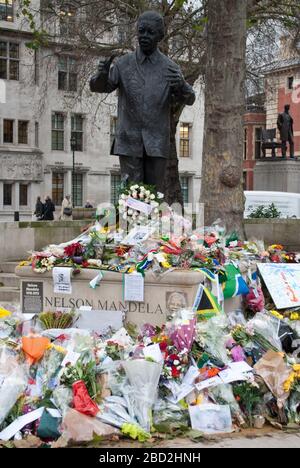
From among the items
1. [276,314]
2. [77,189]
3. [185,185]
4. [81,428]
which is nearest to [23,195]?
[77,189]

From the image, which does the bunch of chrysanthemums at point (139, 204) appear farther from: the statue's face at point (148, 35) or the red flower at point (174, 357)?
the red flower at point (174, 357)

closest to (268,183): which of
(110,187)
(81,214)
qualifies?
(81,214)

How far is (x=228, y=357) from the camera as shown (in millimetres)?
6406

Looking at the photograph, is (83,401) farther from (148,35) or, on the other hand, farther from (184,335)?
(148,35)

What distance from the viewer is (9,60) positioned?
4081 cm

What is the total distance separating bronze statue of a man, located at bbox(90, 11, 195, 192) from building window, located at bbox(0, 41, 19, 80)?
110 ft

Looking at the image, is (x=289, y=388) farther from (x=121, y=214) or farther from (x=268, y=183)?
(x=268, y=183)

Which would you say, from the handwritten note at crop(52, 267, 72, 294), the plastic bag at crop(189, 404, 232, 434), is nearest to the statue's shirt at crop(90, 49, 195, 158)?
the handwritten note at crop(52, 267, 72, 294)

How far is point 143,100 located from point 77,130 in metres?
35.8

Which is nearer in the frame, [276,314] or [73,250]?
[276,314]

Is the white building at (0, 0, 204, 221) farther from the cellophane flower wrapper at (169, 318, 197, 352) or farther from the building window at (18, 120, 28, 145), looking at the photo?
the cellophane flower wrapper at (169, 318, 197, 352)

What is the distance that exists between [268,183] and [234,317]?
71.4 ft

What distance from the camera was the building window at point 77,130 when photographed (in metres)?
43.3

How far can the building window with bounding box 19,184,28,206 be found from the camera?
136ft
